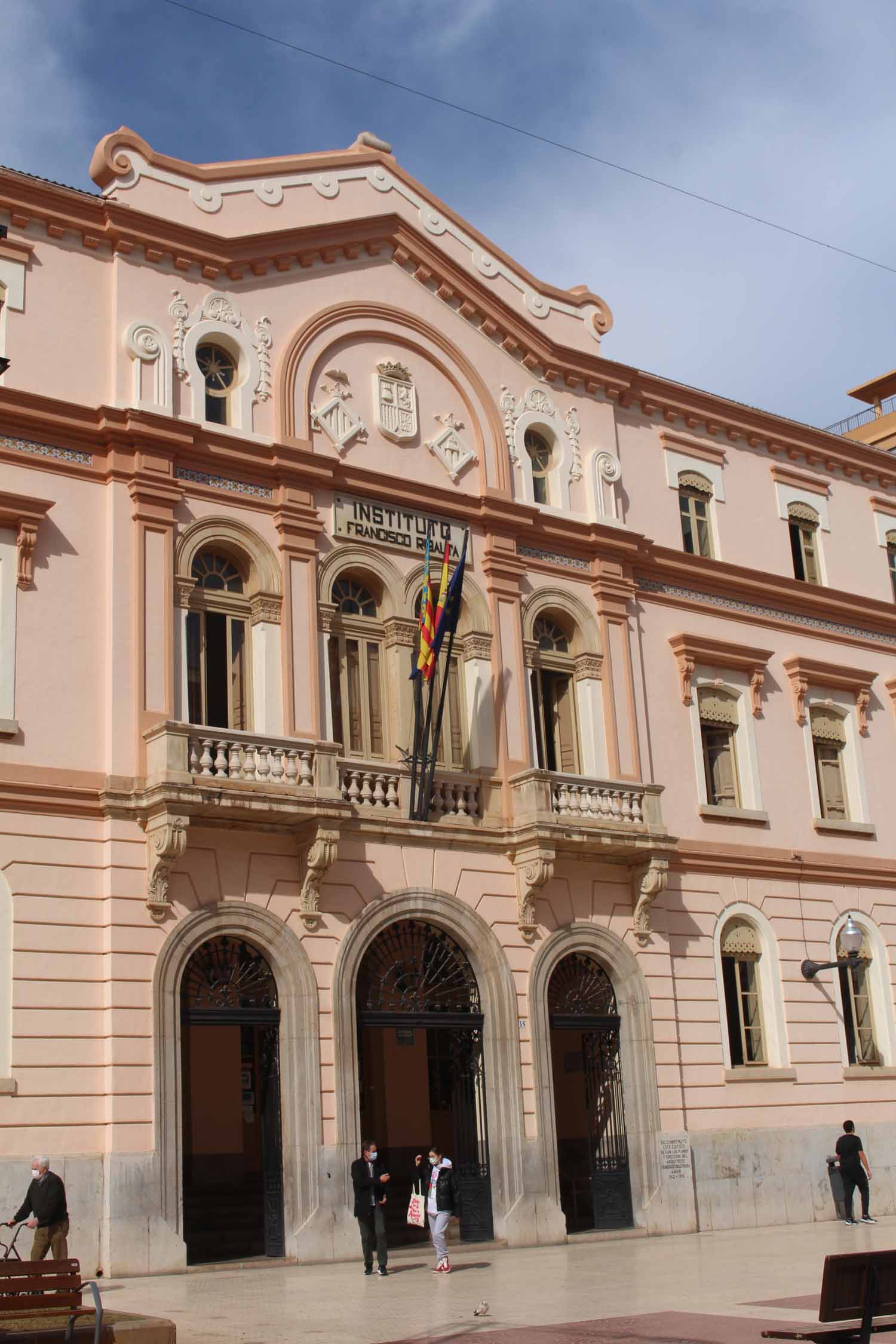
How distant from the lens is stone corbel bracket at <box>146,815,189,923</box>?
20.3m

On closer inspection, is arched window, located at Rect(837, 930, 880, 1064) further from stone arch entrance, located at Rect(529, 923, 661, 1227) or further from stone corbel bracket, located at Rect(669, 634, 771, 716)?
stone arch entrance, located at Rect(529, 923, 661, 1227)

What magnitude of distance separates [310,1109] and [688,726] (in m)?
10.6

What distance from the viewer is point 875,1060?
2897cm

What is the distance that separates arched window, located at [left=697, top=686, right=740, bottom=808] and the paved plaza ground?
8277 millimetres

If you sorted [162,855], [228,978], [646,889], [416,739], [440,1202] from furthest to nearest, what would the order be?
[646,889], [416,739], [228,978], [162,855], [440,1202]

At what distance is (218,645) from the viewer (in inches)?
906

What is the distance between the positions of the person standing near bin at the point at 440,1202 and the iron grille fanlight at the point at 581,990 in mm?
5023

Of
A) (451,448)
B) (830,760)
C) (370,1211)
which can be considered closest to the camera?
(370,1211)

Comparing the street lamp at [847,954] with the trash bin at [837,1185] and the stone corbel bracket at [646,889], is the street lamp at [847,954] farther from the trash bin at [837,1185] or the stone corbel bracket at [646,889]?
the stone corbel bracket at [646,889]

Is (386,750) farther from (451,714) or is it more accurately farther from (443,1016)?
(443,1016)

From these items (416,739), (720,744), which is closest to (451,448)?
(416,739)

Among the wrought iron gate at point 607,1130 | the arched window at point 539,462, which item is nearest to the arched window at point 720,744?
the arched window at point 539,462

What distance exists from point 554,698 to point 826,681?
6.90m

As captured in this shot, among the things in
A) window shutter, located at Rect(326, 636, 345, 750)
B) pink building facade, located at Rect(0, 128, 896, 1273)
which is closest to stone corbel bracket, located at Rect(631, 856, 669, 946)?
pink building facade, located at Rect(0, 128, 896, 1273)
